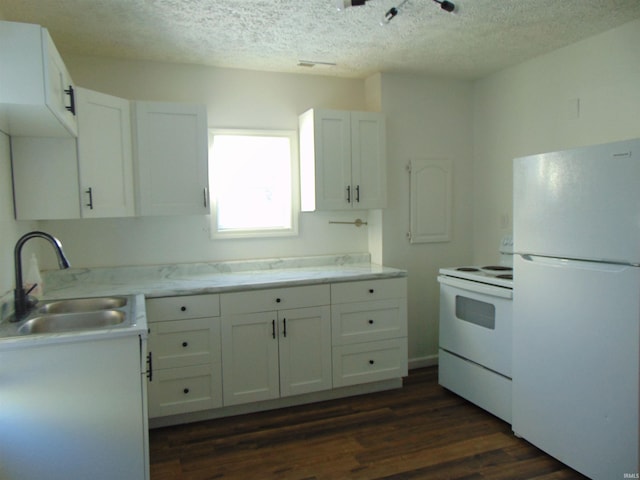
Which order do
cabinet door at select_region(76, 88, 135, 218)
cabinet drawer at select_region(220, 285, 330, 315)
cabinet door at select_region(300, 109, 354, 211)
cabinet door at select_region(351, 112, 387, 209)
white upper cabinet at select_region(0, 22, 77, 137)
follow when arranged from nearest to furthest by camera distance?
white upper cabinet at select_region(0, 22, 77, 137) → cabinet door at select_region(76, 88, 135, 218) → cabinet drawer at select_region(220, 285, 330, 315) → cabinet door at select_region(300, 109, 354, 211) → cabinet door at select_region(351, 112, 387, 209)

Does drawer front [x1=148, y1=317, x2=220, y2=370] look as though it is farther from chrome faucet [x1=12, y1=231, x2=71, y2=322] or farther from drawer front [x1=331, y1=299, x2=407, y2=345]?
drawer front [x1=331, y1=299, x2=407, y2=345]

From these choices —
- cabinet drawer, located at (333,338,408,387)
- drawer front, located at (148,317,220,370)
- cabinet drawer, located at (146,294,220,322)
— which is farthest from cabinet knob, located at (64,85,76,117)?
cabinet drawer, located at (333,338,408,387)

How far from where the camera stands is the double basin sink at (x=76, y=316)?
204 centimetres

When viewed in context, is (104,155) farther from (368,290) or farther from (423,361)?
(423,361)

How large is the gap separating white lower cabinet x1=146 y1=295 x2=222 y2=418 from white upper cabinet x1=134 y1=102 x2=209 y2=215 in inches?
25.9

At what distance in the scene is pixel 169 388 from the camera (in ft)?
9.15

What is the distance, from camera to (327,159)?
3398 millimetres

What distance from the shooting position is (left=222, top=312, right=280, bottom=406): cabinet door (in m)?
2.90

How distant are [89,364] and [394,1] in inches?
90.0

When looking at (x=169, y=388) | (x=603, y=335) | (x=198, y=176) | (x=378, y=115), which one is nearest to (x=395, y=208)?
(x=378, y=115)

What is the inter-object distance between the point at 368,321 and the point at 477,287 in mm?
813

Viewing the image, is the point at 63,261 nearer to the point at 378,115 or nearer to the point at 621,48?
the point at 378,115

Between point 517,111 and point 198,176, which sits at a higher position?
point 517,111

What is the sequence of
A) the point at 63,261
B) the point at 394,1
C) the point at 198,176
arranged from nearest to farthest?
the point at 63,261 → the point at 394,1 → the point at 198,176
